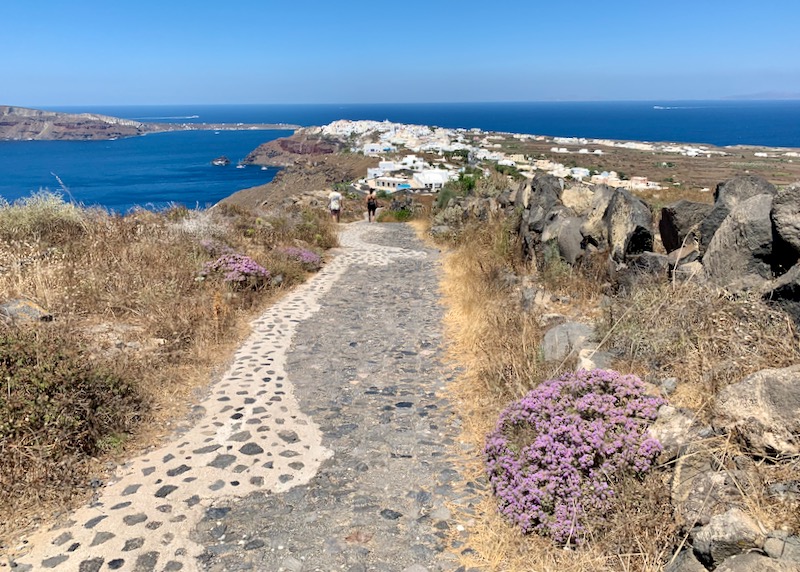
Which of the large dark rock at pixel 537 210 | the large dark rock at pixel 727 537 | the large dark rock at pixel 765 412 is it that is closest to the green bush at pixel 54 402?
the large dark rock at pixel 727 537

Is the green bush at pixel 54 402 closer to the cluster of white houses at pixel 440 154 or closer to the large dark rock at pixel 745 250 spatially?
the large dark rock at pixel 745 250

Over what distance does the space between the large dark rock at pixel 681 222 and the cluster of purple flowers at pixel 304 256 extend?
8.45 metres

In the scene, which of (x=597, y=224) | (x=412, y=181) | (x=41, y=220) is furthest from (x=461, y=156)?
(x=597, y=224)

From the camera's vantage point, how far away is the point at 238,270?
35.3ft

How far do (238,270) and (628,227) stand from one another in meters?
7.27

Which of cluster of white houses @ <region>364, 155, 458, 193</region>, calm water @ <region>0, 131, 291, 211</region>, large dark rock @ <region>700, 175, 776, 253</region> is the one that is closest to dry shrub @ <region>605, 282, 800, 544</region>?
large dark rock @ <region>700, 175, 776, 253</region>

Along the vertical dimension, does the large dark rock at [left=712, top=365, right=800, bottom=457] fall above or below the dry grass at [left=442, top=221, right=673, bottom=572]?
above

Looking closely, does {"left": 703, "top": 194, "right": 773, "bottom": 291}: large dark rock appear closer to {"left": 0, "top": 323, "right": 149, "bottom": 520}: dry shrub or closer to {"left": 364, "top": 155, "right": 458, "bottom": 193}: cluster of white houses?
{"left": 0, "top": 323, "right": 149, "bottom": 520}: dry shrub

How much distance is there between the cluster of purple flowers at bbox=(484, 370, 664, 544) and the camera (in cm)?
385

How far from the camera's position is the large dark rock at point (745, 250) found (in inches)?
202

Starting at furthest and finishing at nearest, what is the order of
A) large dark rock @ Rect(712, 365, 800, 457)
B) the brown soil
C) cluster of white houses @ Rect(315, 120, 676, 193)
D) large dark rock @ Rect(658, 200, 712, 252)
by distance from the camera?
1. the brown soil
2. cluster of white houses @ Rect(315, 120, 676, 193)
3. large dark rock @ Rect(658, 200, 712, 252)
4. large dark rock @ Rect(712, 365, 800, 457)

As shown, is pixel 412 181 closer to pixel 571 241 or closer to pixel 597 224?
pixel 571 241

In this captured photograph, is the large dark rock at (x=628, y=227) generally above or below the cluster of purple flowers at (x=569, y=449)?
above

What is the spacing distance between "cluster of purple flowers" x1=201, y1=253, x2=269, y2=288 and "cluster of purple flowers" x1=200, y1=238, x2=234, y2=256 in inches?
23.1
